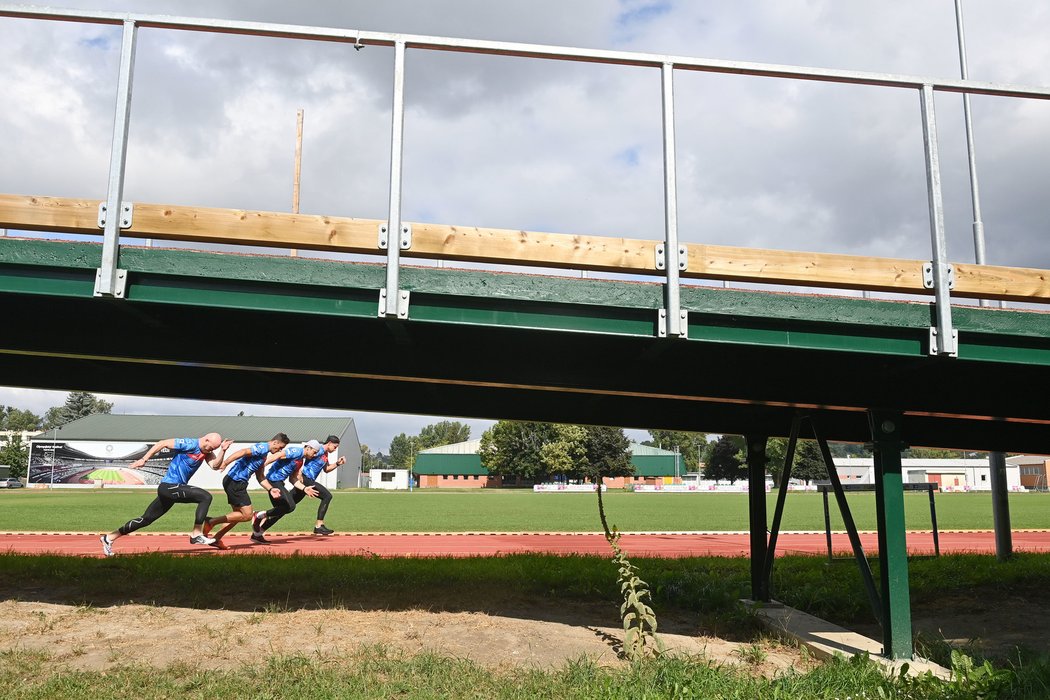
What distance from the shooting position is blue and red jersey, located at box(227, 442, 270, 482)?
12758 millimetres

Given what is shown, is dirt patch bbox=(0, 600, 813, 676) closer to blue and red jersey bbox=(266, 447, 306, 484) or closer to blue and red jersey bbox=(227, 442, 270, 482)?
blue and red jersey bbox=(227, 442, 270, 482)

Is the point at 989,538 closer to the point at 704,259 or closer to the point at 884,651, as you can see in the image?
the point at 884,651

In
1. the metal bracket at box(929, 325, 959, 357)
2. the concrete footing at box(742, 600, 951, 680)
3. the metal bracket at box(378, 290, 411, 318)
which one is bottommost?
the concrete footing at box(742, 600, 951, 680)

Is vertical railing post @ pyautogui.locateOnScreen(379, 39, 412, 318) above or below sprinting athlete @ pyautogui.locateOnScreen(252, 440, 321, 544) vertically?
above

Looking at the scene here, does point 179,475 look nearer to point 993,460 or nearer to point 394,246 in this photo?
point 394,246

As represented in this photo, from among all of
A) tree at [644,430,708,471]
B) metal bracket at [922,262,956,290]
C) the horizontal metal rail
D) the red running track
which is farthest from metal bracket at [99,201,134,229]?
tree at [644,430,708,471]

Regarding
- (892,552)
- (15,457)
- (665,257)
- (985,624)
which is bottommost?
(985,624)

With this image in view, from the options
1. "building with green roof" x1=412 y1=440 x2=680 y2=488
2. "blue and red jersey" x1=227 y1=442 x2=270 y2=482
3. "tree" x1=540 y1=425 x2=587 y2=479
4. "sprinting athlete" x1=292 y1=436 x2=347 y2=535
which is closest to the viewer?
"blue and red jersey" x1=227 y1=442 x2=270 y2=482

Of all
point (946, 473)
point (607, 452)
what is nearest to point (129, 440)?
point (607, 452)

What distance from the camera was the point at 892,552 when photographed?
6.91m

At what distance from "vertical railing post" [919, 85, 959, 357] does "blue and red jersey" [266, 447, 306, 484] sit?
10.1 meters

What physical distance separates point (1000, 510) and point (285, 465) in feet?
38.1

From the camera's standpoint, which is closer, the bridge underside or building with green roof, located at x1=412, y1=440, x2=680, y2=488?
the bridge underside

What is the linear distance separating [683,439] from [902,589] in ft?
471
